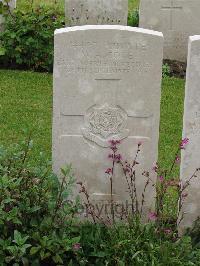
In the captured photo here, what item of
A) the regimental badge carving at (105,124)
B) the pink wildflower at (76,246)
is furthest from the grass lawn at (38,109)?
the pink wildflower at (76,246)

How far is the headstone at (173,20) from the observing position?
10.4 meters

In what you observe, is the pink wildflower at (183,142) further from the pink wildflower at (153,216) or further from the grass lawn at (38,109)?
the grass lawn at (38,109)

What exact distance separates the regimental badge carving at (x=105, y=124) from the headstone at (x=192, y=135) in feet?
1.45

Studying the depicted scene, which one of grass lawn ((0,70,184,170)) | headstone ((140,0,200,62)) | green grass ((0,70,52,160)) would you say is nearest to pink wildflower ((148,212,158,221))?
grass lawn ((0,70,184,170))

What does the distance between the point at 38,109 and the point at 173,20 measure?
2.92 m

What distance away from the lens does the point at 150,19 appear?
10445mm

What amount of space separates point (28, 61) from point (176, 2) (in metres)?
2.10

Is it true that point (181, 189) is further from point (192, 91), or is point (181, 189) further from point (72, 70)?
point (72, 70)

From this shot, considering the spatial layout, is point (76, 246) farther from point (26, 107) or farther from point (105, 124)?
point (26, 107)

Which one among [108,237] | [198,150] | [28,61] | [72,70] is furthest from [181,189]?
[28,61]

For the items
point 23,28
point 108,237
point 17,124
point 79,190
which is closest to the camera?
point 108,237

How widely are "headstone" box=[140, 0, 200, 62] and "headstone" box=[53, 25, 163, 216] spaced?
5039mm

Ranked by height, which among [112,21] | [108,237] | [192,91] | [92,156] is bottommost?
[108,237]

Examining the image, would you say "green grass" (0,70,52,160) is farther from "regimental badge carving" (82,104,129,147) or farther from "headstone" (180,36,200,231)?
"headstone" (180,36,200,231)
